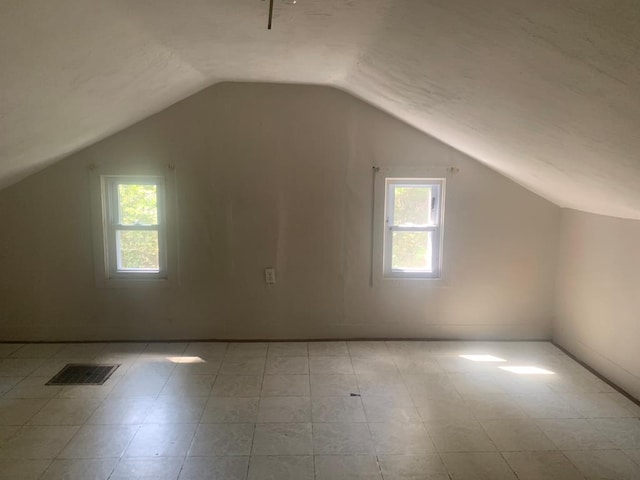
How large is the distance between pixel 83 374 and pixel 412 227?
2966 mm

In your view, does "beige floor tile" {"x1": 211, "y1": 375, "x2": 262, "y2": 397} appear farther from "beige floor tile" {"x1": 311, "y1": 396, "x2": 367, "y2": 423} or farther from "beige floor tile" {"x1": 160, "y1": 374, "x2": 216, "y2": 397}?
"beige floor tile" {"x1": 311, "y1": 396, "x2": 367, "y2": 423}

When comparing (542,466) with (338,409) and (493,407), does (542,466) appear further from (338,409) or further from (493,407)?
(338,409)

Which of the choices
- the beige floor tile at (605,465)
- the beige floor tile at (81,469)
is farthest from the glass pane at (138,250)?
the beige floor tile at (605,465)

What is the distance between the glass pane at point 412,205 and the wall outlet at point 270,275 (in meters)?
1.19

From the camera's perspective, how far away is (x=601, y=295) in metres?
3.50

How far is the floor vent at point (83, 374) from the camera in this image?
3.33 m

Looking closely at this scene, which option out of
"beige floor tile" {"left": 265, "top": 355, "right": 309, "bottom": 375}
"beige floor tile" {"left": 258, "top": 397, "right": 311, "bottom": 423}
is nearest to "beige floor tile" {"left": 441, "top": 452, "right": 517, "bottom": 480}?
"beige floor tile" {"left": 258, "top": 397, "right": 311, "bottom": 423}

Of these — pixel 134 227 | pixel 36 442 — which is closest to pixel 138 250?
pixel 134 227

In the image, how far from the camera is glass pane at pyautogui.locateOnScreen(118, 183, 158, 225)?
399cm

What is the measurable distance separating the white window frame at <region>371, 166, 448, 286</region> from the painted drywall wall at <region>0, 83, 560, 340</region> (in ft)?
0.19

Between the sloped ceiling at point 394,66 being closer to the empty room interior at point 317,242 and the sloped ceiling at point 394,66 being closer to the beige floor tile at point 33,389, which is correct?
the empty room interior at point 317,242

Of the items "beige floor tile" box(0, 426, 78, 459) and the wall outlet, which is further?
the wall outlet

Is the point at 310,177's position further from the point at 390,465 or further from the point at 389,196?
the point at 390,465

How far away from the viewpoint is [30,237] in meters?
3.90
